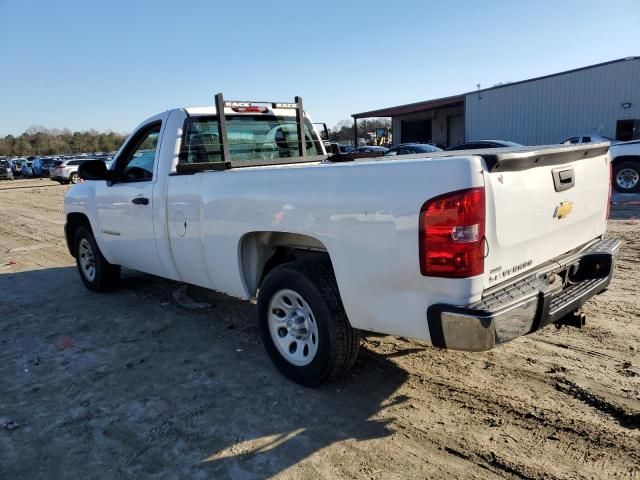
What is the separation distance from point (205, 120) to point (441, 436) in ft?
11.3

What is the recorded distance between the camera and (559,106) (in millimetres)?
26953

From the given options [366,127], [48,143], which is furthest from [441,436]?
[48,143]

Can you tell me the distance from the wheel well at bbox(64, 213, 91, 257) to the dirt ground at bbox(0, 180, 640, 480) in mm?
1567

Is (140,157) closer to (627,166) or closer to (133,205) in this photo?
(133,205)

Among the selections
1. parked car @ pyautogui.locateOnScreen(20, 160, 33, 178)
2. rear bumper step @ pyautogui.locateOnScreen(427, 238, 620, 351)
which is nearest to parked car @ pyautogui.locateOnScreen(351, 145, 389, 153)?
rear bumper step @ pyautogui.locateOnScreen(427, 238, 620, 351)

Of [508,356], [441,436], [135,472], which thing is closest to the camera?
[135,472]

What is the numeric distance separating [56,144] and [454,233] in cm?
8626

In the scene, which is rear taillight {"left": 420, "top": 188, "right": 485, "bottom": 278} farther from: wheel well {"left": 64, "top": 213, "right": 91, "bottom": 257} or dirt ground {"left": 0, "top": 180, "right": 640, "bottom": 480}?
wheel well {"left": 64, "top": 213, "right": 91, "bottom": 257}

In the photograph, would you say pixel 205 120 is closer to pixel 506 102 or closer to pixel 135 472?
pixel 135 472

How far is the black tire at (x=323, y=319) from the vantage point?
3.29 m

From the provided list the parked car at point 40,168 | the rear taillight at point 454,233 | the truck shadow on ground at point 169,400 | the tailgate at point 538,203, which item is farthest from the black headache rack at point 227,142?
the parked car at point 40,168

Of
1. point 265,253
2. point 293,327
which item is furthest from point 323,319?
point 265,253

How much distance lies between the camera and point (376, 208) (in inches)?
111

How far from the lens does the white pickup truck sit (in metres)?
2.61
